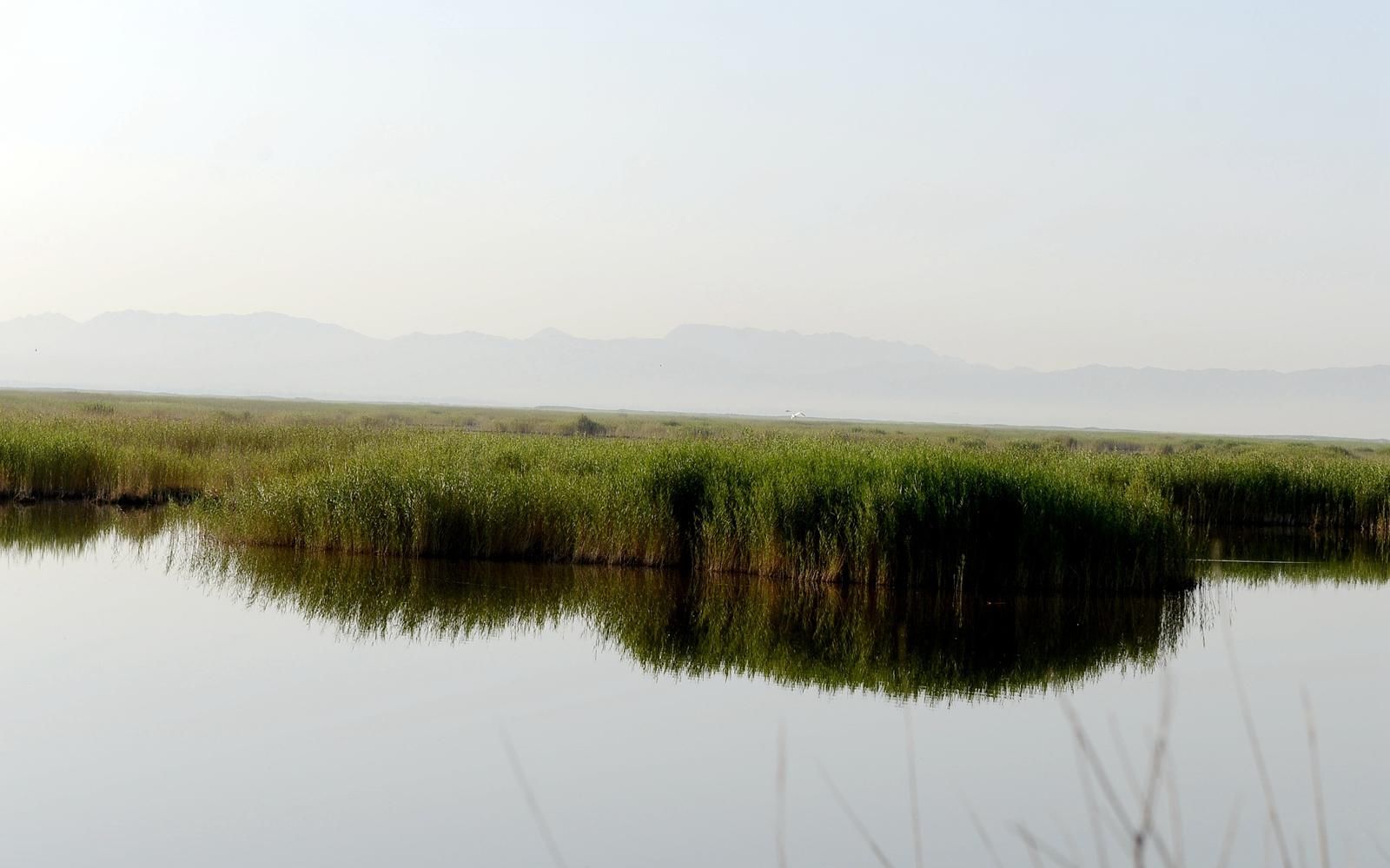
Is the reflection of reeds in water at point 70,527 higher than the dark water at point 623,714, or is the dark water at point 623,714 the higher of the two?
the reflection of reeds in water at point 70,527

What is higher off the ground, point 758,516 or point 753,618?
point 758,516

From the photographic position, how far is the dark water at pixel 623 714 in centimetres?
738

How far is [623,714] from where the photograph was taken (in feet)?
32.9

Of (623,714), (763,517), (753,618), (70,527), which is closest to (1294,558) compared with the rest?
(763,517)

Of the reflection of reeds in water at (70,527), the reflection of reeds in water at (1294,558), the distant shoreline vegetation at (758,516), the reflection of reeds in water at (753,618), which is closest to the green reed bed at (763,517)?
the distant shoreline vegetation at (758,516)

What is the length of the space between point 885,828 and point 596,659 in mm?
4646

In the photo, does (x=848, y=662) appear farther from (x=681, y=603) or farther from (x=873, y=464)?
(x=873, y=464)

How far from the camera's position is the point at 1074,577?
16.2 m

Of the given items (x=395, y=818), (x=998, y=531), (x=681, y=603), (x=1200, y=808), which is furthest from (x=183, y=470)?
(x=1200, y=808)

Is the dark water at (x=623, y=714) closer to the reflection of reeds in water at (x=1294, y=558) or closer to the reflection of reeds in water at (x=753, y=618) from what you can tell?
the reflection of reeds in water at (x=753, y=618)

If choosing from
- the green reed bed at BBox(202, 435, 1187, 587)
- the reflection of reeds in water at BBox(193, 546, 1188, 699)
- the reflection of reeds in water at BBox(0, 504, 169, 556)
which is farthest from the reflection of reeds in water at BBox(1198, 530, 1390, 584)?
the reflection of reeds in water at BBox(0, 504, 169, 556)

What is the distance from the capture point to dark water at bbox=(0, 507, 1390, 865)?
738 centimetres

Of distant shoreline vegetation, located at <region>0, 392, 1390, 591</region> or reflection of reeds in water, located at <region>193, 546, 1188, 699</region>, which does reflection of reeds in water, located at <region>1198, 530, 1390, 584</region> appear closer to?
distant shoreline vegetation, located at <region>0, 392, 1390, 591</region>

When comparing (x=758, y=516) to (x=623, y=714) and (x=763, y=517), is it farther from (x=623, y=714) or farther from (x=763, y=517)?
(x=623, y=714)
